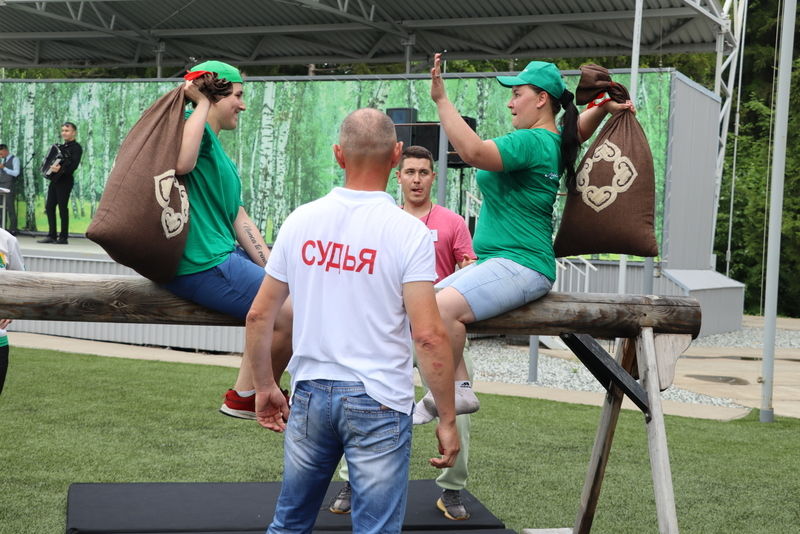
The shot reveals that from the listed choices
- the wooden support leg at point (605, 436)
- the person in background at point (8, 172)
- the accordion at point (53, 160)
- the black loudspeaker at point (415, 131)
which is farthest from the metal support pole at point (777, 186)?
the person in background at point (8, 172)

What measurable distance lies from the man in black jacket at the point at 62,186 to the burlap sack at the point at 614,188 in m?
14.7

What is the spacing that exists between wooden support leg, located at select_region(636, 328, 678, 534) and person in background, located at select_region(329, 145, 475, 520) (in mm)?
1182

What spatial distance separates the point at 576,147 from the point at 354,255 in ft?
4.98

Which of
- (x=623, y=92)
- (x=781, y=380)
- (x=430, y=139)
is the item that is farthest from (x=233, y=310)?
(x=781, y=380)

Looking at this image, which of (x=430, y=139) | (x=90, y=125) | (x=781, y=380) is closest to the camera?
(x=430, y=139)

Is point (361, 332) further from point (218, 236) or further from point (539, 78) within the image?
point (539, 78)

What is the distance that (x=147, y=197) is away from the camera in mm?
3717

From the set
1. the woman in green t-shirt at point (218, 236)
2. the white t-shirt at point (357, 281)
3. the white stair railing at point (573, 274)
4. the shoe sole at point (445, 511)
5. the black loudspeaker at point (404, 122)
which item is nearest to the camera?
the white t-shirt at point (357, 281)

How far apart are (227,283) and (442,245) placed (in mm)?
2060

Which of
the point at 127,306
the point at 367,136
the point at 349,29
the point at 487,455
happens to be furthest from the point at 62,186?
the point at 367,136

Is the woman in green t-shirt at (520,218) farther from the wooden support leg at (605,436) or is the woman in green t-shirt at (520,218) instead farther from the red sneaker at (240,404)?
the wooden support leg at (605,436)

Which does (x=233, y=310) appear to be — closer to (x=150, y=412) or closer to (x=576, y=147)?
(x=576, y=147)

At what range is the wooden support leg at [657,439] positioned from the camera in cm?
421

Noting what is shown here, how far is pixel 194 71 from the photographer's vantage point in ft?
13.0
